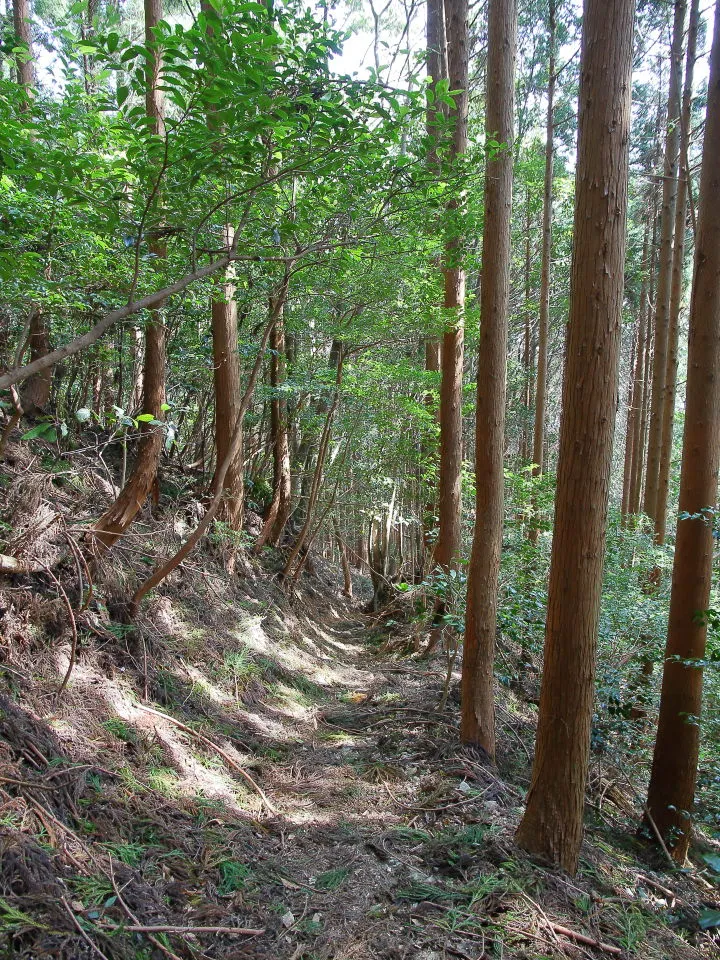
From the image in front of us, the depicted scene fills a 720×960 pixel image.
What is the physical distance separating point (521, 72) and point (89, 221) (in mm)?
17353

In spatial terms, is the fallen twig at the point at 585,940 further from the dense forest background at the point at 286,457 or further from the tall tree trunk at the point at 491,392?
the tall tree trunk at the point at 491,392

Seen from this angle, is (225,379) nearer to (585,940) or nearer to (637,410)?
(585,940)

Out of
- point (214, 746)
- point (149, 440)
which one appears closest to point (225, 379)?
point (149, 440)

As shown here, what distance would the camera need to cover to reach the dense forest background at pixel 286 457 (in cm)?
299

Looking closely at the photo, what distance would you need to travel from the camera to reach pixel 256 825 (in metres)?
4.30

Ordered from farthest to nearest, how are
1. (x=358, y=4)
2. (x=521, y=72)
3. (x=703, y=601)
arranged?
(x=358, y=4) → (x=521, y=72) → (x=703, y=601)

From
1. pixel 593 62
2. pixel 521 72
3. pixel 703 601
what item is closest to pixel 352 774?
pixel 703 601

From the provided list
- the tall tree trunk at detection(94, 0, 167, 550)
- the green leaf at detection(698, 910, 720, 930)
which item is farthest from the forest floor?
the green leaf at detection(698, 910, 720, 930)

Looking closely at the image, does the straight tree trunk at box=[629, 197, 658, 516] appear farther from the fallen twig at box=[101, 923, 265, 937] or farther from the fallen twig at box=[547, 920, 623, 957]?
the fallen twig at box=[101, 923, 265, 937]

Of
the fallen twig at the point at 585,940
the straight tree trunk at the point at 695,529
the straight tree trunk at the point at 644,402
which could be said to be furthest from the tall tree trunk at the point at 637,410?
the fallen twig at the point at 585,940

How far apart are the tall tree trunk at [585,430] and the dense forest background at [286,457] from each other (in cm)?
2

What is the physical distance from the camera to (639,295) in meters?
19.5

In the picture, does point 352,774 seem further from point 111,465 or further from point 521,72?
point 521,72

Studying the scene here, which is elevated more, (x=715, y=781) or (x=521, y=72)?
(x=521, y=72)
